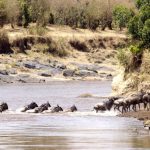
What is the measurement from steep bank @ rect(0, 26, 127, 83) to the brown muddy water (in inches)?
930

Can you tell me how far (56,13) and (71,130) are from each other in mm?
71474

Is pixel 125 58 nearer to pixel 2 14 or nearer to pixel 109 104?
pixel 109 104

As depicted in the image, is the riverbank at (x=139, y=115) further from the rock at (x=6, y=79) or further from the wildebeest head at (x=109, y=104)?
the rock at (x=6, y=79)

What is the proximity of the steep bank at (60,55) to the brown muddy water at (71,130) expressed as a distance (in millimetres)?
23611

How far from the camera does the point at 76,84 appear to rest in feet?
238

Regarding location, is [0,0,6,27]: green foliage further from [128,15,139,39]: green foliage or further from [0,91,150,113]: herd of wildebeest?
[0,91,150,113]: herd of wildebeest

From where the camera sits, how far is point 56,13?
103 meters

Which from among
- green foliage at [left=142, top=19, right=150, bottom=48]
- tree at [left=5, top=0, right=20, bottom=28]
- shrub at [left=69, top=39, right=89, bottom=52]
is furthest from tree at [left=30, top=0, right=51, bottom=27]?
green foliage at [left=142, top=19, right=150, bottom=48]

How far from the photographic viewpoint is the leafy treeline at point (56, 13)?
94.8 m

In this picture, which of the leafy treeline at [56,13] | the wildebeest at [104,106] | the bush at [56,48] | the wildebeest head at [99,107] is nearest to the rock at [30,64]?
the bush at [56,48]

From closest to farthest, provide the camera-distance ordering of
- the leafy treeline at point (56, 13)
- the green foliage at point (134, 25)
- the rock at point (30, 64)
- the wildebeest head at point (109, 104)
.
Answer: the wildebeest head at point (109, 104) < the green foliage at point (134, 25) < the rock at point (30, 64) < the leafy treeline at point (56, 13)

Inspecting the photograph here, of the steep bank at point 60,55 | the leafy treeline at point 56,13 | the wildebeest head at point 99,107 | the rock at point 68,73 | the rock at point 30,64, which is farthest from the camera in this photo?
the leafy treeline at point 56,13

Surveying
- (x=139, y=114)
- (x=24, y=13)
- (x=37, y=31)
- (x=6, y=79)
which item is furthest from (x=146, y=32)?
(x=24, y=13)

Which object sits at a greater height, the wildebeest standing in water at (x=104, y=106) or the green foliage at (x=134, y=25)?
the green foliage at (x=134, y=25)
